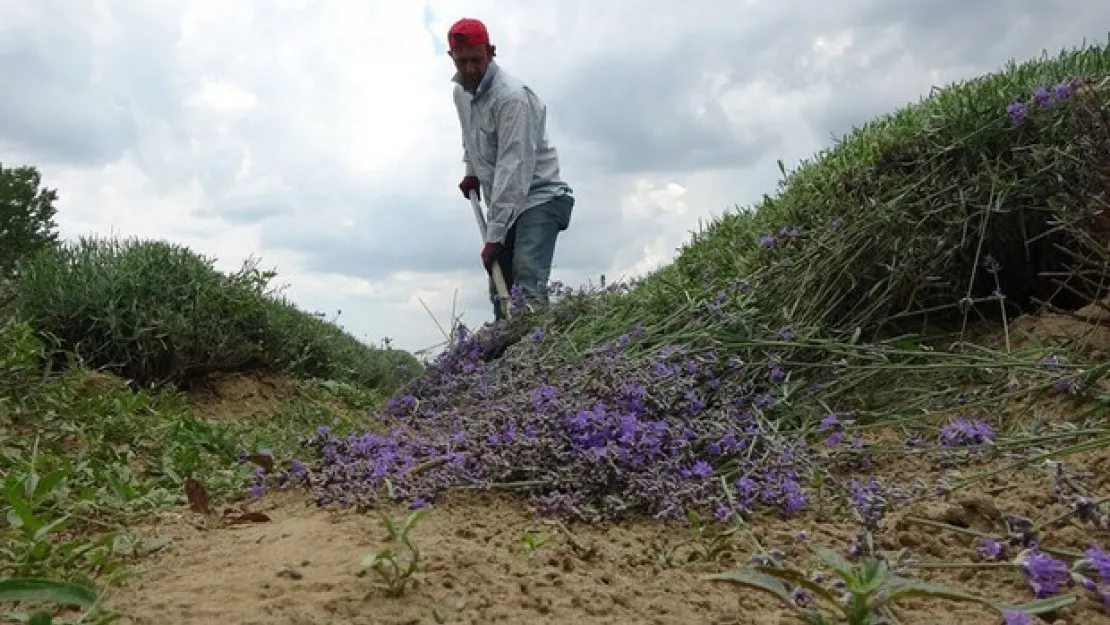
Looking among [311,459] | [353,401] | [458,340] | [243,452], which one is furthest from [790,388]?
[353,401]

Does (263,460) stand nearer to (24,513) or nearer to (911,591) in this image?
(24,513)

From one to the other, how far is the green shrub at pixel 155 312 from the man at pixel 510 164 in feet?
4.36

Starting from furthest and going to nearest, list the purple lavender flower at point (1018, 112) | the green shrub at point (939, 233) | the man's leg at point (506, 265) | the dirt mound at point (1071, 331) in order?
the man's leg at point (506, 265)
the purple lavender flower at point (1018, 112)
the green shrub at point (939, 233)
the dirt mound at point (1071, 331)

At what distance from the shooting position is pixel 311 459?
3.13 m

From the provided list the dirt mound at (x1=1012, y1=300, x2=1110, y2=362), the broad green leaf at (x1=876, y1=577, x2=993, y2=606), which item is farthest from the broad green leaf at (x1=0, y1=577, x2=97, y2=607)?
the dirt mound at (x1=1012, y1=300, x2=1110, y2=362)

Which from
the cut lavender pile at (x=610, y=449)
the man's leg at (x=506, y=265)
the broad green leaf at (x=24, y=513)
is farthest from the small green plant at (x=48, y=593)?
the man's leg at (x=506, y=265)

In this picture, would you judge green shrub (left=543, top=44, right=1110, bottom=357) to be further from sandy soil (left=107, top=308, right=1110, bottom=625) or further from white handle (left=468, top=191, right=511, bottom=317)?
sandy soil (left=107, top=308, right=1110, bottom=625)

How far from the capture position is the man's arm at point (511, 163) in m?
5.86

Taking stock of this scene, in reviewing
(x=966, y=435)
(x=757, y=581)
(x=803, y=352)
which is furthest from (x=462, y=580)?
(x=803, y=352)

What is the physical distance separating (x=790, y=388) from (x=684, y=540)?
121 cm

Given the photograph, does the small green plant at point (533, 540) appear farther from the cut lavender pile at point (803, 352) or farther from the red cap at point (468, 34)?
the red cap at point (468, 34)

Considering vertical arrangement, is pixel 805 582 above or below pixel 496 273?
below

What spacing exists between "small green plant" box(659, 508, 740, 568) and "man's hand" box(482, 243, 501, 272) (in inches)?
147

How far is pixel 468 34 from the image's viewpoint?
5.89 metres
